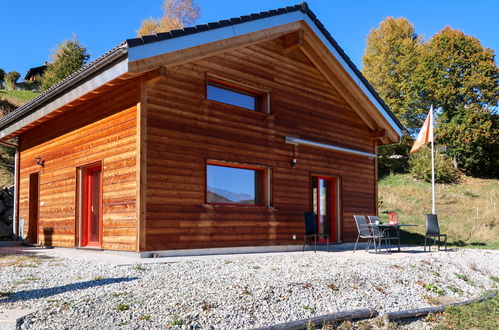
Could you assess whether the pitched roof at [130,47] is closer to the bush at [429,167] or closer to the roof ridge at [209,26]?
the roof ridge at [209,26]

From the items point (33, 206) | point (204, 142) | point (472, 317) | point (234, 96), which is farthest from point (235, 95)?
point (33, 206)

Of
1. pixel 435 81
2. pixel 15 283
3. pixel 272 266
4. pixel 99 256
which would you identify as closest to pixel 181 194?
pixel 99 256

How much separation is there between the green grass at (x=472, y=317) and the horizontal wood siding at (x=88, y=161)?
521 cm

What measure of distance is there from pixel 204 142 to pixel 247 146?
1.23m

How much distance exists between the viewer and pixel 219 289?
5602 mm

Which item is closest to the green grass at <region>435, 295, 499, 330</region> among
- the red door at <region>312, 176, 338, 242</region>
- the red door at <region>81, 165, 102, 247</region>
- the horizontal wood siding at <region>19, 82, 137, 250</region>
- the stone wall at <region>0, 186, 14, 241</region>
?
the horizontal wood siding at <region>19, 82, 137, 250</region>

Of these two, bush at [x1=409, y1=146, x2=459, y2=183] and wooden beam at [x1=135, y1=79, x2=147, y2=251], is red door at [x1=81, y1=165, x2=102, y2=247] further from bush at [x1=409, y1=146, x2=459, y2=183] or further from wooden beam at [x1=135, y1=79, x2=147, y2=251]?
bush at [x1=409, y1=146, x2=459, y2=183]

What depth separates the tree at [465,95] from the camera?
96.7 feet

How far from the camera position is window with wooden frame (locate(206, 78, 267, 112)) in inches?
391

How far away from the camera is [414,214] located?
20.2 meters

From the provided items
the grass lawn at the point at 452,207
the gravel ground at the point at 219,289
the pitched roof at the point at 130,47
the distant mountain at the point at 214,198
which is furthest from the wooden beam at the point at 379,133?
the distant mountain at the point at 214,198

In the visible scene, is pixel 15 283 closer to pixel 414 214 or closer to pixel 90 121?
pixel 90 121

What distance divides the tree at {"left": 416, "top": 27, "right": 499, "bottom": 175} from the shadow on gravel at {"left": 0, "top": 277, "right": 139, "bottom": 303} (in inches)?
1121

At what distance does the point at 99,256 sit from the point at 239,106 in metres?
4.36
